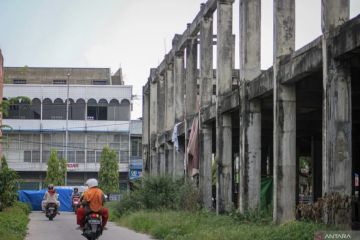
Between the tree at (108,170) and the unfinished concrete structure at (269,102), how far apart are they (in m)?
26.0

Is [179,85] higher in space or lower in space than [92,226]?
higher

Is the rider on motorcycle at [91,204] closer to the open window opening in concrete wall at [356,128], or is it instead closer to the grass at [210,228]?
the grass at [210,228]

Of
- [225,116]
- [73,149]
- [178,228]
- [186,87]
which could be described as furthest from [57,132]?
[178,228]

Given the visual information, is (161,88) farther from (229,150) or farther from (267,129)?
(229,150)

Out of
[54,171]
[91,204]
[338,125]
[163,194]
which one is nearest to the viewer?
[338,125]

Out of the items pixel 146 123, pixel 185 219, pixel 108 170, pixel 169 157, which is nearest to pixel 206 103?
pixel 185 219

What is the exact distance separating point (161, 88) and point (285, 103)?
21490 millimetres

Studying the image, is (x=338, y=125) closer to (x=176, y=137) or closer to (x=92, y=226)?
(x=92, y=226)

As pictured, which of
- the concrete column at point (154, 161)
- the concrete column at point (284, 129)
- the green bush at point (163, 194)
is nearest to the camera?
the concrete column at point (284, 129)

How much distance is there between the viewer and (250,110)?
20.2m

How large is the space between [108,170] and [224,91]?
40.6 metres

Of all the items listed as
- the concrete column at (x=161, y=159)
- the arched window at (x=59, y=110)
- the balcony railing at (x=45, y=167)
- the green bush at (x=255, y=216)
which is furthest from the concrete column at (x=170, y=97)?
the arched window at (x=59, y=110)

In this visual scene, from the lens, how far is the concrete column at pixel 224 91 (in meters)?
23.3

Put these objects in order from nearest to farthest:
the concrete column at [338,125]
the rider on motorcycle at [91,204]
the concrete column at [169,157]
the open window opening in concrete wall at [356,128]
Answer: the concrete column at [338,125] → the rider on motorcycle at [91,204] → the open window opening in concrete wall at [356,128] → the concrete column at [169,157]
